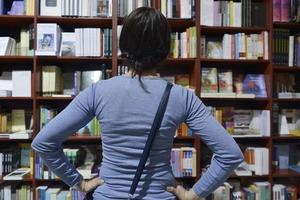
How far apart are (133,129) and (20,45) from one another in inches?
78.8

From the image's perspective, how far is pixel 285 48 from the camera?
2521 millimetres

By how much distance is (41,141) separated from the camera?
3.24 feet

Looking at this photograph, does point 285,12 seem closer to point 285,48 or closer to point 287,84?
point 285,48

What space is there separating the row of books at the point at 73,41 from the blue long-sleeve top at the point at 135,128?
1485mm

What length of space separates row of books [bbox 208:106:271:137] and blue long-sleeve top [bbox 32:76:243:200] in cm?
158

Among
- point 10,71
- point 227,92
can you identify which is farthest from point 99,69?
point 227,92

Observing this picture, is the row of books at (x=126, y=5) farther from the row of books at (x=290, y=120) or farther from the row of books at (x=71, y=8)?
the row of books at (x=290, y=120)

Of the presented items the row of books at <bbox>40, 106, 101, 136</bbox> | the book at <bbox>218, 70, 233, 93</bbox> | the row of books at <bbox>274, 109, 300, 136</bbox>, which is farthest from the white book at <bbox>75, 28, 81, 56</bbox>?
the row of books at <bbox>274, 109, 300, 136</bbox>

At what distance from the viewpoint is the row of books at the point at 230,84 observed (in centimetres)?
251

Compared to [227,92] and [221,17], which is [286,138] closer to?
[227,92]

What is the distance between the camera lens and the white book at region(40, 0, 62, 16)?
7.75 feet

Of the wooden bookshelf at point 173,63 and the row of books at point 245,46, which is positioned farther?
the row of books at point 245,46

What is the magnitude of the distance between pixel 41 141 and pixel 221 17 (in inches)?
77.9

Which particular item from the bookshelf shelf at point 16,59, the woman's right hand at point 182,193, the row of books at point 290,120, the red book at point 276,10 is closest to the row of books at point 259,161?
the row of books at point 290,120
